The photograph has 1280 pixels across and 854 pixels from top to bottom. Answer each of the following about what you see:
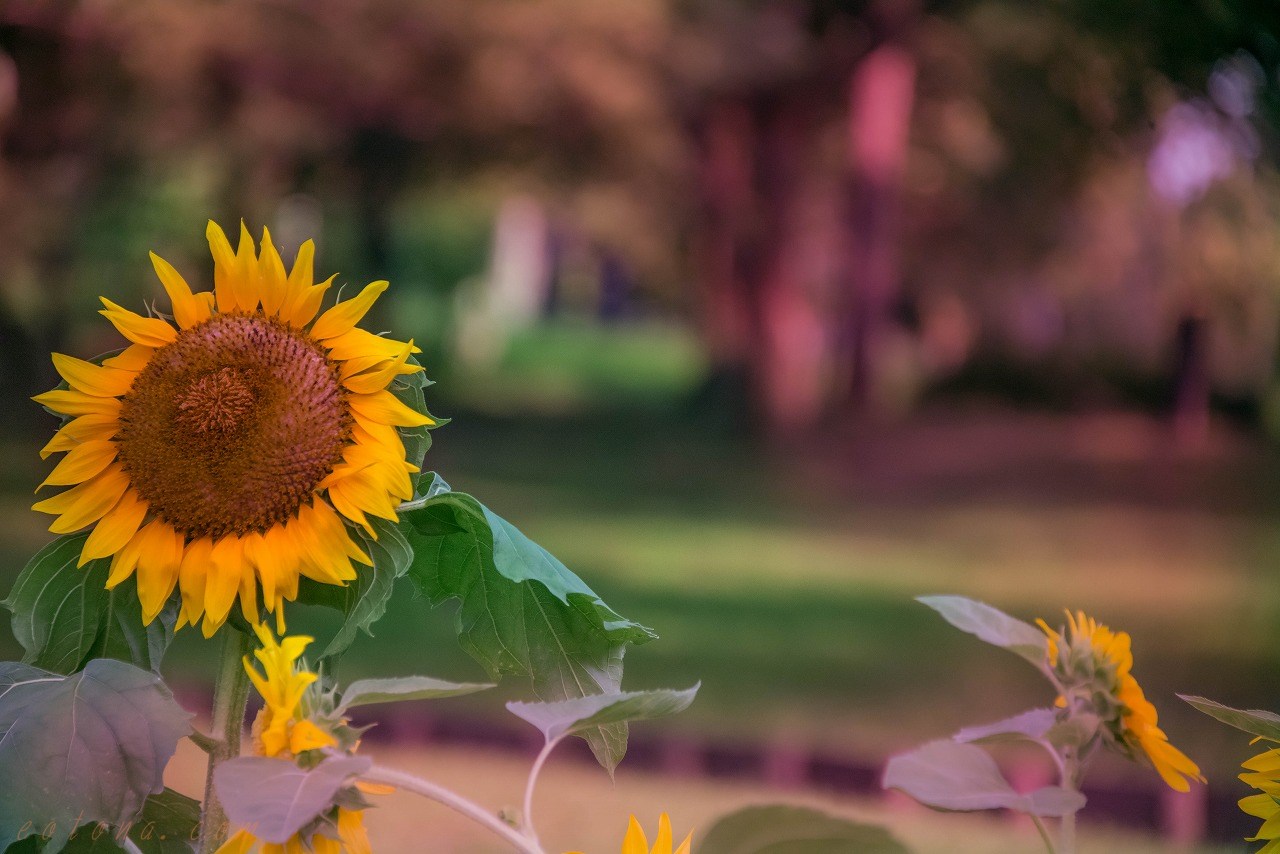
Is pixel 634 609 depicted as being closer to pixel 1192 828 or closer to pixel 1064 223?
pixel 1192 828

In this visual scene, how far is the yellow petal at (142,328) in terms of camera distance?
0.60 metres

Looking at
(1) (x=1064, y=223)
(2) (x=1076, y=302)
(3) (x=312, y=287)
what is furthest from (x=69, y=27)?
(2) (x=1076, y=302)

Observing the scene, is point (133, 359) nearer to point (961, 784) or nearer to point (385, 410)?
point (385, 410)

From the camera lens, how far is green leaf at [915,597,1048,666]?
22.7 inches

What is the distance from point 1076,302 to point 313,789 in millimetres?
11726

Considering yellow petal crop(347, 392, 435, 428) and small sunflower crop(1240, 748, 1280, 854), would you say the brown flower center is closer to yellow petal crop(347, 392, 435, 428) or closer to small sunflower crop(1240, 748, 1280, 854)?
yellow petal crop(347, 392, 435, 428)

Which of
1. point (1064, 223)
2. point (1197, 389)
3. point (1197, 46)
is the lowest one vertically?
point (1197, 46)

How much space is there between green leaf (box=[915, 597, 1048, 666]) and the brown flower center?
0.91 ft

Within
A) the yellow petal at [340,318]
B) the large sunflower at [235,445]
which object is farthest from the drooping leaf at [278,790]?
the yellow petal at [340,318]

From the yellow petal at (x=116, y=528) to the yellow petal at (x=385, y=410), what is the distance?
0.36 feet

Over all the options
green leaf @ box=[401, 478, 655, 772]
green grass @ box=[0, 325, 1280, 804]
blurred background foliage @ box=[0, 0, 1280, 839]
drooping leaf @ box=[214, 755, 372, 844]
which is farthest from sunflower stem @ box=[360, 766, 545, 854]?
blurred background foliage @ box=[0, 0, 1280, 839]

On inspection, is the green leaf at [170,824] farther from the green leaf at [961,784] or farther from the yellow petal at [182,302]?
the green leaf at [961,784]

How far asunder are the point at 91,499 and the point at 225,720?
0.41 feet

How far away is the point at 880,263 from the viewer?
902cm
